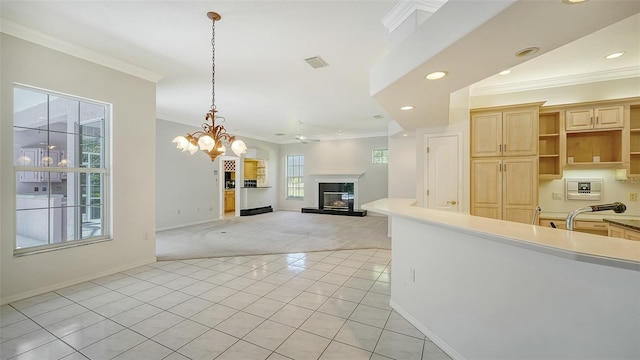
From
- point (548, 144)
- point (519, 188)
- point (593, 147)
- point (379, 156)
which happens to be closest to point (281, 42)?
point (519, 188)

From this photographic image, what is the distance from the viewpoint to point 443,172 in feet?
12.6

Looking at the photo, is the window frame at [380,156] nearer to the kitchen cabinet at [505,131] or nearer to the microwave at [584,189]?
the kitchen cabinet at [505,131]

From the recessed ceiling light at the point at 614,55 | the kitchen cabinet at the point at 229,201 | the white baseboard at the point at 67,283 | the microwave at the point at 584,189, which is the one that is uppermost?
the recessed ceiling light at the point at 614,55

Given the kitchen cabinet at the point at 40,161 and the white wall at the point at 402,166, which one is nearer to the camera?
the kitchen cabinet at the point at 40,161

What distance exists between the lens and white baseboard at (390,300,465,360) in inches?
75.6

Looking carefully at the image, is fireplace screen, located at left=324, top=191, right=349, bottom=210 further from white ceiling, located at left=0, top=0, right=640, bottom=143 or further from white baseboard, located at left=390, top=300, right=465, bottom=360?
white baseboard, located at left=390, top=300, right=465, bottom=360

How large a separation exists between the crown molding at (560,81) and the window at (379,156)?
16.2 feet

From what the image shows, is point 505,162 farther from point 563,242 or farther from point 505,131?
point 563,242

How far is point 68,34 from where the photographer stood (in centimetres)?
288

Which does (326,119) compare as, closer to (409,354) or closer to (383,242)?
(383,242)

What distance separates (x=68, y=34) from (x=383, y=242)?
5.64 meters

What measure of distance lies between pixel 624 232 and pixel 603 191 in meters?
1.30

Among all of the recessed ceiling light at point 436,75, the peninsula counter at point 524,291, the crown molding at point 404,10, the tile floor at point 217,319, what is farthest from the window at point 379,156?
the recessed ceiling light at point 436,75

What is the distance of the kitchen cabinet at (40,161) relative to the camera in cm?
291
